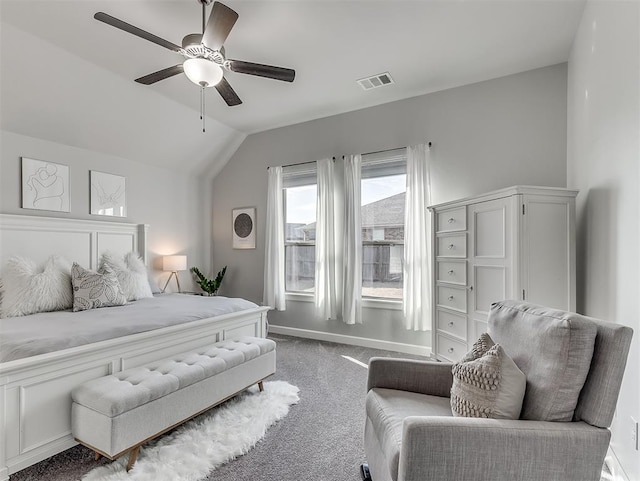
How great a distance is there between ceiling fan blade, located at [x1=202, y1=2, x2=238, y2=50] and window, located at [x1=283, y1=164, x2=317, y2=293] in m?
2.47

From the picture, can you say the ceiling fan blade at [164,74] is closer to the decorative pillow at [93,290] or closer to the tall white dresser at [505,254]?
the decorative pillow at [93,290]

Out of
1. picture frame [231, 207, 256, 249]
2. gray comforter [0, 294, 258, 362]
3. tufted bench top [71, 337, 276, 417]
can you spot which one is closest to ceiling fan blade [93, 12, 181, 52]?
gray comforter [0, 294, 258, 362]

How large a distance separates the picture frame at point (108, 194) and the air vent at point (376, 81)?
3.21m

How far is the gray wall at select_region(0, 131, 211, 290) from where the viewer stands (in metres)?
3.32

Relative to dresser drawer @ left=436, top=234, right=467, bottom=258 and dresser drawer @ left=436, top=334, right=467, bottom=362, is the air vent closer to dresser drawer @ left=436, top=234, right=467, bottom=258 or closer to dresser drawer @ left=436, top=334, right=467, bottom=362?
dresser drawer @ left=436, top=234, right=467, bottom=258

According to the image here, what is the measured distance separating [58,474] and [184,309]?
1.28 metres

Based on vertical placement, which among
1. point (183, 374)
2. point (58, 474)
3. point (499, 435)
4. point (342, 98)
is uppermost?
point (342, 98)

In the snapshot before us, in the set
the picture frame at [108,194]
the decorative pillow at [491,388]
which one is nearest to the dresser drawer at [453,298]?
the decorative pillow at [491,388]

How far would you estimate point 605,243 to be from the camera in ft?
6.64

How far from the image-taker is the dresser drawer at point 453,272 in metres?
2.94

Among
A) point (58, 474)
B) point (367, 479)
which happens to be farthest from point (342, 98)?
point (58, 474)

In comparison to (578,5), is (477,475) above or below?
below

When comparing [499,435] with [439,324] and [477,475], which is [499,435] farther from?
[439,324]

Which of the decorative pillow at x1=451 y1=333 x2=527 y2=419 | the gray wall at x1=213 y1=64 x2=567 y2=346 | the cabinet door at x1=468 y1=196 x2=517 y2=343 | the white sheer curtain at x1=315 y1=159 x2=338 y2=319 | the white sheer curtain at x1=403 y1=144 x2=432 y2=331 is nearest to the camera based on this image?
the decorative pillow at x1=451 y1=333 x2=527 y2=419
